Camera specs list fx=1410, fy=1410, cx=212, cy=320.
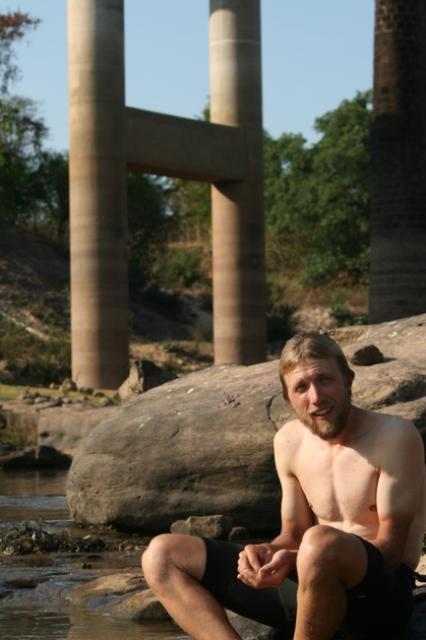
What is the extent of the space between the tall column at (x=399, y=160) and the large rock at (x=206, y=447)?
1066cm

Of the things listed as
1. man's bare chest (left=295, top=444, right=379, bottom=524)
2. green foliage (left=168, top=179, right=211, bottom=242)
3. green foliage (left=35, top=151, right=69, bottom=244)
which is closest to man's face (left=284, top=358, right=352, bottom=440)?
man's bare chest (left=295, top=444, right=379, bottom=524)

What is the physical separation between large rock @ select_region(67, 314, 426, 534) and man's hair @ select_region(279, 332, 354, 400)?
14.5 feet

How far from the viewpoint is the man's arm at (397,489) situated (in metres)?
5.04

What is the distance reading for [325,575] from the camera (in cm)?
471

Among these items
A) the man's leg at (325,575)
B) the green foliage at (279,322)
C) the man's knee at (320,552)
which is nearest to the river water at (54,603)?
the man's leg at (325,575)

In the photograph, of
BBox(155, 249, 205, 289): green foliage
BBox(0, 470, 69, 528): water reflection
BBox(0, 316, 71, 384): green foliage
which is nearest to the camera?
→ BBox(0, 470, 69, 528): water reflection

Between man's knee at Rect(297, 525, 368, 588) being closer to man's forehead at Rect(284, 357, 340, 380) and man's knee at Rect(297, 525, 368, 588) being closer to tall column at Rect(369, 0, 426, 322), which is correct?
man's forehead at Rect(284, 357, 340, 380)

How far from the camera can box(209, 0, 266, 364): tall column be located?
1118 inches

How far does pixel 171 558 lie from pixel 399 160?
53.6ft

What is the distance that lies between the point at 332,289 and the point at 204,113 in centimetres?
1771

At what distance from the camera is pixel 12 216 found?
144 feet

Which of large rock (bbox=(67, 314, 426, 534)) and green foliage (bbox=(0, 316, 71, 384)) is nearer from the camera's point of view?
large rock (bbox=(67, 314, 426, 534))

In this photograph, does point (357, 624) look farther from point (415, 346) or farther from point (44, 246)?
point (44, 246)

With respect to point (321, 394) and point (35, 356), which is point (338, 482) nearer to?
point (321, 394)
